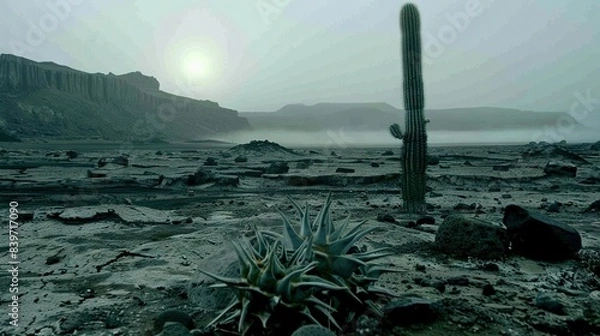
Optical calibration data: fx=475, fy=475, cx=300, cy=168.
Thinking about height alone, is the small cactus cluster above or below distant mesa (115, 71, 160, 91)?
below

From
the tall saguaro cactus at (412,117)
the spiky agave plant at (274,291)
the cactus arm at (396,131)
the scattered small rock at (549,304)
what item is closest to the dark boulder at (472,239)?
the scattered small rock at (549,304)

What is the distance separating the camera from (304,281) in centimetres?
229

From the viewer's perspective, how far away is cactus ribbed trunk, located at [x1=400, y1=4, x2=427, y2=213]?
8.89 meters

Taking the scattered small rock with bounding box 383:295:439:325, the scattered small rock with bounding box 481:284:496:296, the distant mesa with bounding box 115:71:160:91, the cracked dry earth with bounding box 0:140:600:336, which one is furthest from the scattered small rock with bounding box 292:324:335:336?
the distant mesa with bounding box 115:71:160:91

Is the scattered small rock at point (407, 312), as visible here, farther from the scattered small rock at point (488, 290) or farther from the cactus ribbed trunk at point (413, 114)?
the cactus ribbed trunk at point (413, 114)

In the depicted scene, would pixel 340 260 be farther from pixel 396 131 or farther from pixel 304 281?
pixel 396 131

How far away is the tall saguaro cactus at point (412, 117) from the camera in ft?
29.1

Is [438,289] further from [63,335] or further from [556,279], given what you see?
[63,335]

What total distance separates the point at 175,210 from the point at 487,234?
578 centimetres

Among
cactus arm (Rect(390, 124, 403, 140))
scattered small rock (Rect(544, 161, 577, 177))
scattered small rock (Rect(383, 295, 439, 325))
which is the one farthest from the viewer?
scattered small rock (Rect(544, 161, 577, 177))

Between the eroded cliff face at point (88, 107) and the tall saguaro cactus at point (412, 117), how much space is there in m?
77.3

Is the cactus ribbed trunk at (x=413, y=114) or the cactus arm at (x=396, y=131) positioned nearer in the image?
the cactus ribbed trunk at (x=413, y=114)

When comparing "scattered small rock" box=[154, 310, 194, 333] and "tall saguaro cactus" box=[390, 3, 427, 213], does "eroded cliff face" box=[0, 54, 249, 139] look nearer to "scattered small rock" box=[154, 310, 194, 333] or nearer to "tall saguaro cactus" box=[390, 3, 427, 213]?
"tall saguaro cactus" box=[390, 3, 427, 213]

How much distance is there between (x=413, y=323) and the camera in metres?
2.86
